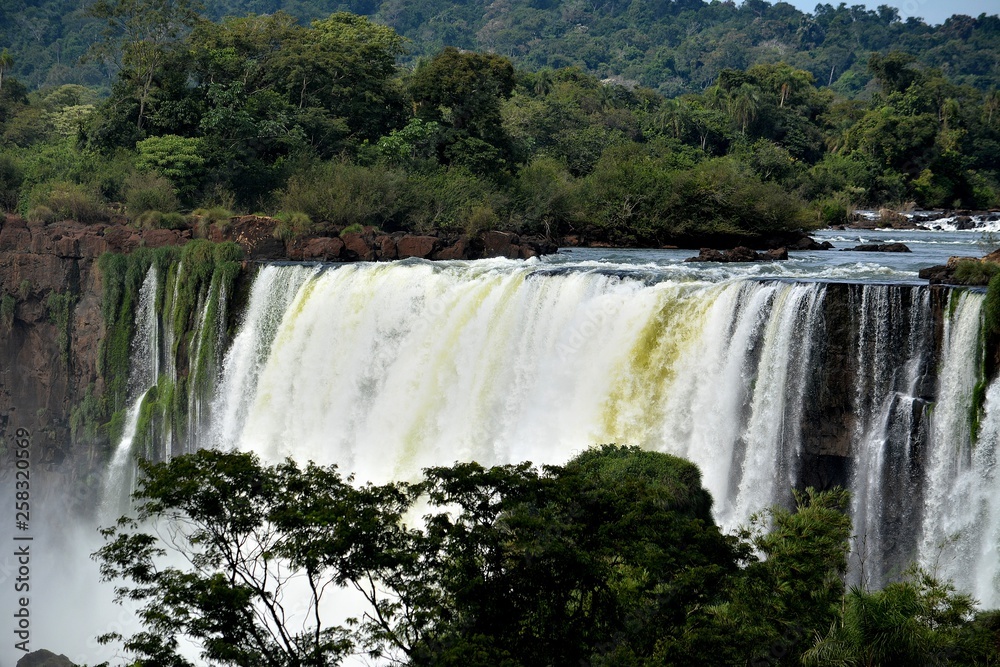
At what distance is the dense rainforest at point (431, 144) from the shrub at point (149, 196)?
0.20 feet

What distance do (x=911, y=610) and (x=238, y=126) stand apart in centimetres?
2793

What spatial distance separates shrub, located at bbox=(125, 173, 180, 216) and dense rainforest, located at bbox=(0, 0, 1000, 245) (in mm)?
61

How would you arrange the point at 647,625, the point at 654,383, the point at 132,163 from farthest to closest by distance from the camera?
the point at 132,163 → the point at 654,383 → the point at 647,625

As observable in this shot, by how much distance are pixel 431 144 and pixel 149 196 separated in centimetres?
939

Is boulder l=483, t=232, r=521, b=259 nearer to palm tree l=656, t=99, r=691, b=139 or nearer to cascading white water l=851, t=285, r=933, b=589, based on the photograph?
cascading white water l=851, t=285, r=933, b=589

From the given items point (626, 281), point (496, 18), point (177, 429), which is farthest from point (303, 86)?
point (496, 18)

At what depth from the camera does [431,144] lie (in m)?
34.7

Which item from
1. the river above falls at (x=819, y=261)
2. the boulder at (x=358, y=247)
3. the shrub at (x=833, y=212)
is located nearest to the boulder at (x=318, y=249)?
the boulder at (x=358, y=247)

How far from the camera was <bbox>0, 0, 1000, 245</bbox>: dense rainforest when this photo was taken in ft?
99.7

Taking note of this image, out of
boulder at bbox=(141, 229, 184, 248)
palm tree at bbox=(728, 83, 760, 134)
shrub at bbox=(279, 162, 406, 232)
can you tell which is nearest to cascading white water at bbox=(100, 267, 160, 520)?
boulder at bbox=(141, 229, 184, 248)

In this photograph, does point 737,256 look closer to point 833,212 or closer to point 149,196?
point 149,196

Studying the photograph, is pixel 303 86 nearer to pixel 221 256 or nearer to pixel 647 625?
pixel 221 256

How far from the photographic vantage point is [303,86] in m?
36.4

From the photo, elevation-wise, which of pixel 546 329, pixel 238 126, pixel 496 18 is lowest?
pixel 496 18
